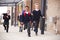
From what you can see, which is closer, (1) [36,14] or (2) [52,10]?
(1) [36,14]

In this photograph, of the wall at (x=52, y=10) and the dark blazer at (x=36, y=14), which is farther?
the wall at (x=52, y=10)

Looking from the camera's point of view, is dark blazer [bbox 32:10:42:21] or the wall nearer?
dark blazer [bbox 32:10:42:21]

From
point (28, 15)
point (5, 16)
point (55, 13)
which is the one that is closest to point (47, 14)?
point (55, 13)

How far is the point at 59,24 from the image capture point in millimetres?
17781

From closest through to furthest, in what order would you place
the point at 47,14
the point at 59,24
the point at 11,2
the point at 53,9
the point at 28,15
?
1. the point at 28,15
2. the point at 59,24
3. the point at 53,9
4. the point at 47,14
5. the point at 11,2

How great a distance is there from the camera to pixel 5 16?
18.3 m

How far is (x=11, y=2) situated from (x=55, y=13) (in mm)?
23802

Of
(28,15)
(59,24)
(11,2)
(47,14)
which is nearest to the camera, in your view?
(28,15)

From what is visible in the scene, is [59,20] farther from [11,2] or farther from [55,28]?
[11,2]

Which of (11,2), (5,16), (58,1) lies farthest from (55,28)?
(11,2)

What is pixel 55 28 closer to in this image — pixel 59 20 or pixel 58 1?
pixel 59 20

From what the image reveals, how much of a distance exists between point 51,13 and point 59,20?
1855mm

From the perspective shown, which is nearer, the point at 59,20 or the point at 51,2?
the point at 59,20

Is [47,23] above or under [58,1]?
under
